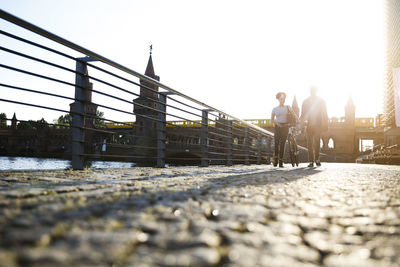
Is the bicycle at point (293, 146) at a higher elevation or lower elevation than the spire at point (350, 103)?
lower

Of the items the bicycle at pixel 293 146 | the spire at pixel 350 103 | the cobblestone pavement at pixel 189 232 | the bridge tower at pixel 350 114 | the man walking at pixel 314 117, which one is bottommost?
the cobblestone pavement at pixel 189 232

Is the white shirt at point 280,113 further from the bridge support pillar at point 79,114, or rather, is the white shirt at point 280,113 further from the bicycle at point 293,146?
the bridge support pillar at point 79,114

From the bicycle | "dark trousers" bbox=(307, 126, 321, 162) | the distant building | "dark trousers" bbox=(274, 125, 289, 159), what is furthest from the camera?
the distant building

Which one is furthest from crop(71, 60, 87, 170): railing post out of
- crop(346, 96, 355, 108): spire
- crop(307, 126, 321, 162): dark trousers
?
crop(346, 96, 355, 108): spire

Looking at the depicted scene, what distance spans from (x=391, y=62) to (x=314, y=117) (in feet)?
132

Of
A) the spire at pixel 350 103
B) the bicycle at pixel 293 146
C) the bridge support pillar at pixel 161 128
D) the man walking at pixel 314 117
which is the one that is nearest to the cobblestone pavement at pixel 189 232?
the bridge support pillar at pixel 161 128

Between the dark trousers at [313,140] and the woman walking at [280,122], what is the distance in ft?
2.24

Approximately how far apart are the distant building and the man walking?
1334 inches

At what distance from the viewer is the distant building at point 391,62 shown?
38031mm

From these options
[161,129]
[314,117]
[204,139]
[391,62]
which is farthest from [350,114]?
[161,129]

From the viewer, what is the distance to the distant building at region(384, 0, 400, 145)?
3803 centimetres

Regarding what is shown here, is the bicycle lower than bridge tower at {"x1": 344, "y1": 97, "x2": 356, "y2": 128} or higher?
lower

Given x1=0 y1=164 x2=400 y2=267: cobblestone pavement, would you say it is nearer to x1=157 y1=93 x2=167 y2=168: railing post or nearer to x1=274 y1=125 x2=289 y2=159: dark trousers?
x1=157 y1=93 x2=167 y2=168: railing post

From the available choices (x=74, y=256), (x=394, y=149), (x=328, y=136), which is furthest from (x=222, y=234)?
(x=328, y=136)
